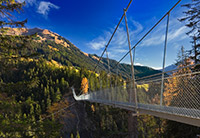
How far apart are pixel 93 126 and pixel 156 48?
88.8 ft

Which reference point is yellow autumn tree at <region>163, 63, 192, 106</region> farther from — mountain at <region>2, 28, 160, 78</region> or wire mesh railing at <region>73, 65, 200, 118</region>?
mountain at <region>2, 28, 160, 78</region>

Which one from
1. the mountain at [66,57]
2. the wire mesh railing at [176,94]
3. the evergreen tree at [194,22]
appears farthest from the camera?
the evergreen tree at [194,22]

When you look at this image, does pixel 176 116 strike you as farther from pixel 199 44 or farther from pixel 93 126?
pixel 93 126

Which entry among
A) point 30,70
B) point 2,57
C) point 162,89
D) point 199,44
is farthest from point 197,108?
point 30,70

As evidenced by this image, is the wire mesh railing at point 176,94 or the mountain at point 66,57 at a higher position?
the mountain at point 66,57

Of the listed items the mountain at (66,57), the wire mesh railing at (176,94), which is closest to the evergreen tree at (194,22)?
the mountain at (66,57)

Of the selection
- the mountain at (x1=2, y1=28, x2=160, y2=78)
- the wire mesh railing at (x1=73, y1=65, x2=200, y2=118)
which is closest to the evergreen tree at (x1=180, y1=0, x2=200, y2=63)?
the mountain at (x1=2, y1=28, x2=160, y2=78)

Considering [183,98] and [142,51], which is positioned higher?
[142,51]

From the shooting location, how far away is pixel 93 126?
1126 inches

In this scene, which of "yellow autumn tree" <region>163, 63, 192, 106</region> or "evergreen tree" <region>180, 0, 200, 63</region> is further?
"evergreen tree" <region>180, 0, 200, 63</region>

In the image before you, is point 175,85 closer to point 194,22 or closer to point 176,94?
point 176,94

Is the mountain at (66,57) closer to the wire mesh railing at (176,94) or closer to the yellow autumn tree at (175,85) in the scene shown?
the wire mesh railing at (176,94)

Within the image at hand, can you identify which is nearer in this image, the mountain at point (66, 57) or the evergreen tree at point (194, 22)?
the mountain at point (66, 57)

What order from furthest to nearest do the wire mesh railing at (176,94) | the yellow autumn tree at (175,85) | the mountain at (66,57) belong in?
the mountain at (66,57)
the yellow autumn tree at (175,85)
the wire mesh railing at (176,94)
